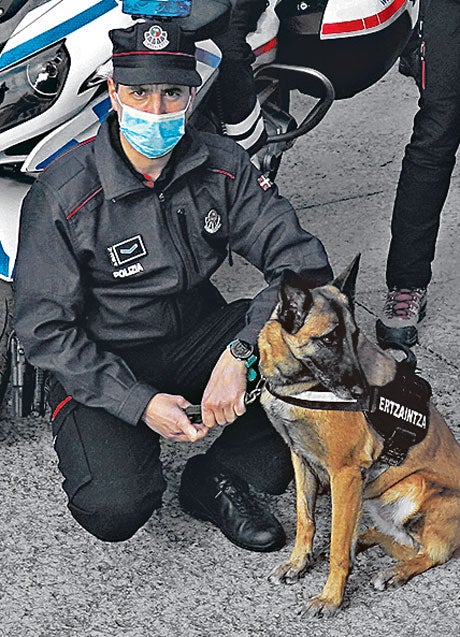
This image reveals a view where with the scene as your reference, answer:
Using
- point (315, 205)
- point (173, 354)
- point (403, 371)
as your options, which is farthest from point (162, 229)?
point (315, 205)

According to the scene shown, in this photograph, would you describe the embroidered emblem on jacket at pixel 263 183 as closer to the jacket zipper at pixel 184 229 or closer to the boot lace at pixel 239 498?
the jacket zipper at pixel 184 229

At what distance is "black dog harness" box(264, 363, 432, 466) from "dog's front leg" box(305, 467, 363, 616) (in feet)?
0.38

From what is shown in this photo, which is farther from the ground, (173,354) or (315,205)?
(173,354)

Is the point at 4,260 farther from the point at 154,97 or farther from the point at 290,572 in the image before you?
the point at 290,572

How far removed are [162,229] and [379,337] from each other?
4.00ft

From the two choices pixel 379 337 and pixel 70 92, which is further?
pixel 379 337

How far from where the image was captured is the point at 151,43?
10.1 feet

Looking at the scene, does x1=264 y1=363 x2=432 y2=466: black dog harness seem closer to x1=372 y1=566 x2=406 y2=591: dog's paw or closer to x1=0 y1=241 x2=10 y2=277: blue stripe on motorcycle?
x1=372 y1=566 x2=406 y2=591: dog's paw

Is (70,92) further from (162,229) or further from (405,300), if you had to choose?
(405,300)

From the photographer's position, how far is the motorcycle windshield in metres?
3.40

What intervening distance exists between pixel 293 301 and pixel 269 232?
0.50 metres

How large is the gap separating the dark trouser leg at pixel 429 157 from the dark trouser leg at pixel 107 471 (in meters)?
1.40

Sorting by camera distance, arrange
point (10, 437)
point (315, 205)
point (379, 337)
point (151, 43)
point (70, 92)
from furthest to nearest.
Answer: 1. point (315, 205)
2. point (379, 337)
3. point (10, 437)
4. point (70, 92)
5. point (151, 43)

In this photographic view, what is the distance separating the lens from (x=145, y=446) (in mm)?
3336
